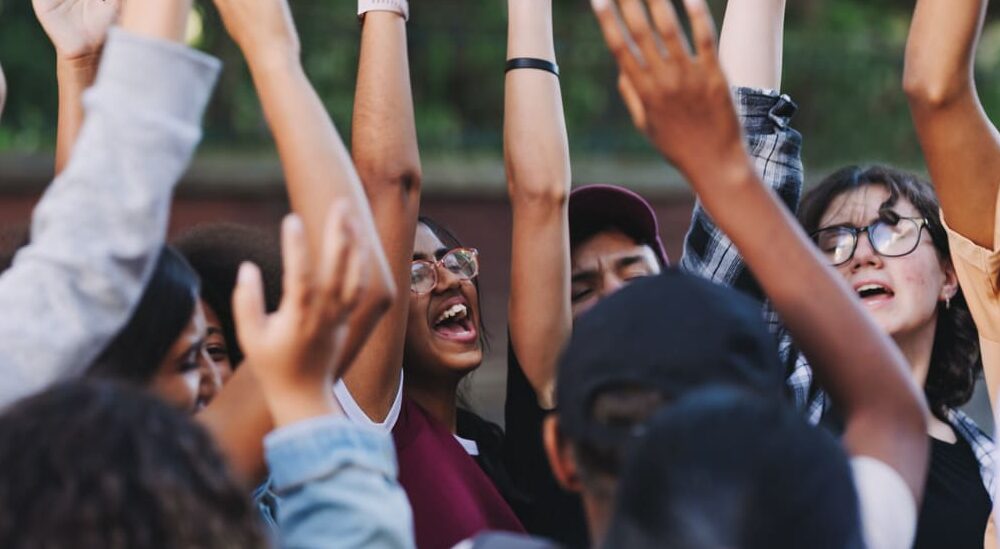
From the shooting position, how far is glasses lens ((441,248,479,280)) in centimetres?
312

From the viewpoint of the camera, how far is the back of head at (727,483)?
136 centimetres

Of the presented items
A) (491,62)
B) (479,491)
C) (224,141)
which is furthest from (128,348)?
(491,62)

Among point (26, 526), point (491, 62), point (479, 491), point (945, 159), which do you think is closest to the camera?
point (26, 526)

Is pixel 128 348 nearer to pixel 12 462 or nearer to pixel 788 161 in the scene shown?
pixel 12 462

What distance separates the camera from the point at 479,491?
259 cm

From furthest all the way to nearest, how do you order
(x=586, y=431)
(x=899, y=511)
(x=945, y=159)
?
(x=945, y=159)
(x=899, y=511)
(x=586, y=431)

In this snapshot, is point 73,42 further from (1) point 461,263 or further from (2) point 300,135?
(1) point 461,263

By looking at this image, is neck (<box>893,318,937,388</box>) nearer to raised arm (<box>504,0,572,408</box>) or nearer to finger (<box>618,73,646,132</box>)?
raised arm (<box>504,0,572,408</box>)

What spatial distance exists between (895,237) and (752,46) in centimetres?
64

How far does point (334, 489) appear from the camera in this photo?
5.17 feet

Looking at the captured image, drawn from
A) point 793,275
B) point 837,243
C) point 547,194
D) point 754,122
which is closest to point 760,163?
point 754,122

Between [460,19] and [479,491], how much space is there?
25.6ft

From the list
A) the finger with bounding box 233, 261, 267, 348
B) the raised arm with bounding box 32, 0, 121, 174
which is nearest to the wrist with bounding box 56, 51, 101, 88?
the raised arm with bounding box 32, 0, 121, 174

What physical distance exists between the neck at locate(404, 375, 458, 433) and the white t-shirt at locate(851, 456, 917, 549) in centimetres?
137
